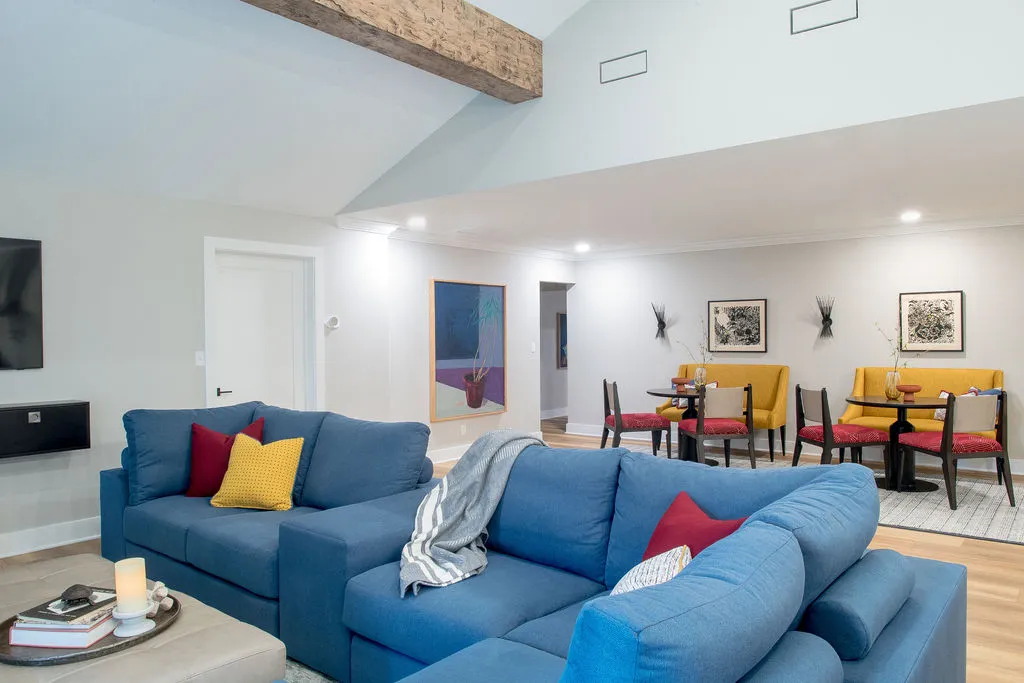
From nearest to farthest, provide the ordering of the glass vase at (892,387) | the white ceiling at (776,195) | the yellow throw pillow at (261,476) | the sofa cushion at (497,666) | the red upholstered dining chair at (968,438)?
1. the sofa cushion at (497,666)
2. the yellow throw pillow at (261,476)
3. the white ceiling at (776,195)
4. the red upholstered dining chair at (968,438)
5. the glass vase at (892,387)

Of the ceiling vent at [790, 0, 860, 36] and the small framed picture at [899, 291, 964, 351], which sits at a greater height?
the ceiling vent at [790, 0, 860, 36]

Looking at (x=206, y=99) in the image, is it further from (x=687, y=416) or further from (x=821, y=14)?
(x=687, y=416)

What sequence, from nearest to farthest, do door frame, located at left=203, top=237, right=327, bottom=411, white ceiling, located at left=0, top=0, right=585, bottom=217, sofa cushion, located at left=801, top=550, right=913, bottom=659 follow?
1. sofa cushion, located at left=801, top=550, right=913, bottom=659
2. white ceiling, located at left=0, top=0, right=585, bottom=217
3. door frame, located at left=203, top=237, right=327, bottom=411

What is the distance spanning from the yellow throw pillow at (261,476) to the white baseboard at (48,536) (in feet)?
5.54

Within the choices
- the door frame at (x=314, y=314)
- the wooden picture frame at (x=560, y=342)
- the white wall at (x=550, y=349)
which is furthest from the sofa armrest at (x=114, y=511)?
the wooden picture frame at (x=560, y=342)

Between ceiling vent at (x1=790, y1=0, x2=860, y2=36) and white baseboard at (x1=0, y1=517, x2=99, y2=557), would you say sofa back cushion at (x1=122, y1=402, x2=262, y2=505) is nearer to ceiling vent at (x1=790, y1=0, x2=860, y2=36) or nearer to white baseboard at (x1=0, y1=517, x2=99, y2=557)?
white baseboard at (x1=0, y1=517, x2=99, y2=557)

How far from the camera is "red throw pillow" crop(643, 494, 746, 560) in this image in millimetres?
1864

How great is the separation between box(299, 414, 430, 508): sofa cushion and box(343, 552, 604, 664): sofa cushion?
0.72 meters

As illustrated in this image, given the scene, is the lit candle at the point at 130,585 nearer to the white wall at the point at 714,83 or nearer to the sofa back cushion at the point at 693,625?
the sofa back cushion at the point at 693,625

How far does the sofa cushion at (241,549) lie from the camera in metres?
2.82

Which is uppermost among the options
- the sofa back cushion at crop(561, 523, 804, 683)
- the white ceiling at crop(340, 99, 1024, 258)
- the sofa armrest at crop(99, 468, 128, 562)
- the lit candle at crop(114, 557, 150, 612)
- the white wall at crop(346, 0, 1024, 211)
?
the white wall at crop(346, 0, 1024, 211)

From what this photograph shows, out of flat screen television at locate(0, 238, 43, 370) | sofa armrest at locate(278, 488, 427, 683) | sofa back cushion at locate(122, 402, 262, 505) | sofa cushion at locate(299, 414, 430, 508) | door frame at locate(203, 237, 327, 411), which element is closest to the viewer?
sofa armrest at locate(278, 488, 427, 683)

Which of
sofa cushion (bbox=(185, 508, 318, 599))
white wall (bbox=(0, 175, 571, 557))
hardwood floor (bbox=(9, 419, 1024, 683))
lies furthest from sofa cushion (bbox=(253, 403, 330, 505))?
hardwood floor (bbox=(9, 419, 1024, 683))

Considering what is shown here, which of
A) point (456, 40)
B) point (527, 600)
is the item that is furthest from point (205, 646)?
point (456, 40)
